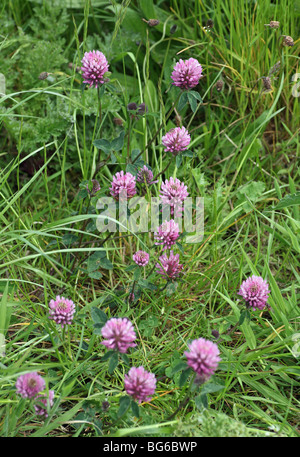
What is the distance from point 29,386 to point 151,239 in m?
0.97

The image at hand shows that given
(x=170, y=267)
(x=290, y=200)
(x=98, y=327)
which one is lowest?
(x=98, y=327)

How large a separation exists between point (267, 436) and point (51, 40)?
219 cm

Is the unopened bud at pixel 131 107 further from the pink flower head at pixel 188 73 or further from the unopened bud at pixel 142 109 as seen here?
the pink flower head at pixel 188 73

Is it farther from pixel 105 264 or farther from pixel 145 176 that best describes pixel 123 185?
pixel 105 264

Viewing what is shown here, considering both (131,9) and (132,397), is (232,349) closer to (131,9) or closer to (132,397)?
(132,397)

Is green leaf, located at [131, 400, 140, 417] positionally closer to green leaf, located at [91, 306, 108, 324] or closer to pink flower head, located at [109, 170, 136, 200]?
green leaf, located at [91, 306, 108, 324]

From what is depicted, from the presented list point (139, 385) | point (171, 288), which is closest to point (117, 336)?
point (139, 385)

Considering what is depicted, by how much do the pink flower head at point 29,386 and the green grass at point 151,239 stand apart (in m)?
0.04

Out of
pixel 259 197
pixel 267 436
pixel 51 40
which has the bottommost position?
pixel 267 436

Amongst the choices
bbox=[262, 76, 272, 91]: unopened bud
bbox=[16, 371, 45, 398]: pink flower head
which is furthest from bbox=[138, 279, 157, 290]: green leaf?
bbox=[262, 76, 272, 91]: unopened bud

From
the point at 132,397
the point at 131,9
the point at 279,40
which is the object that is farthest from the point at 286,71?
the point at 132,397

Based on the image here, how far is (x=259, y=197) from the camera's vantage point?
7.49 ft

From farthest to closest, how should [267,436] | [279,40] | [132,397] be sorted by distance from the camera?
[279,40] < [267,436] < [132,397]

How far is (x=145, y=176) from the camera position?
176 centimetres
